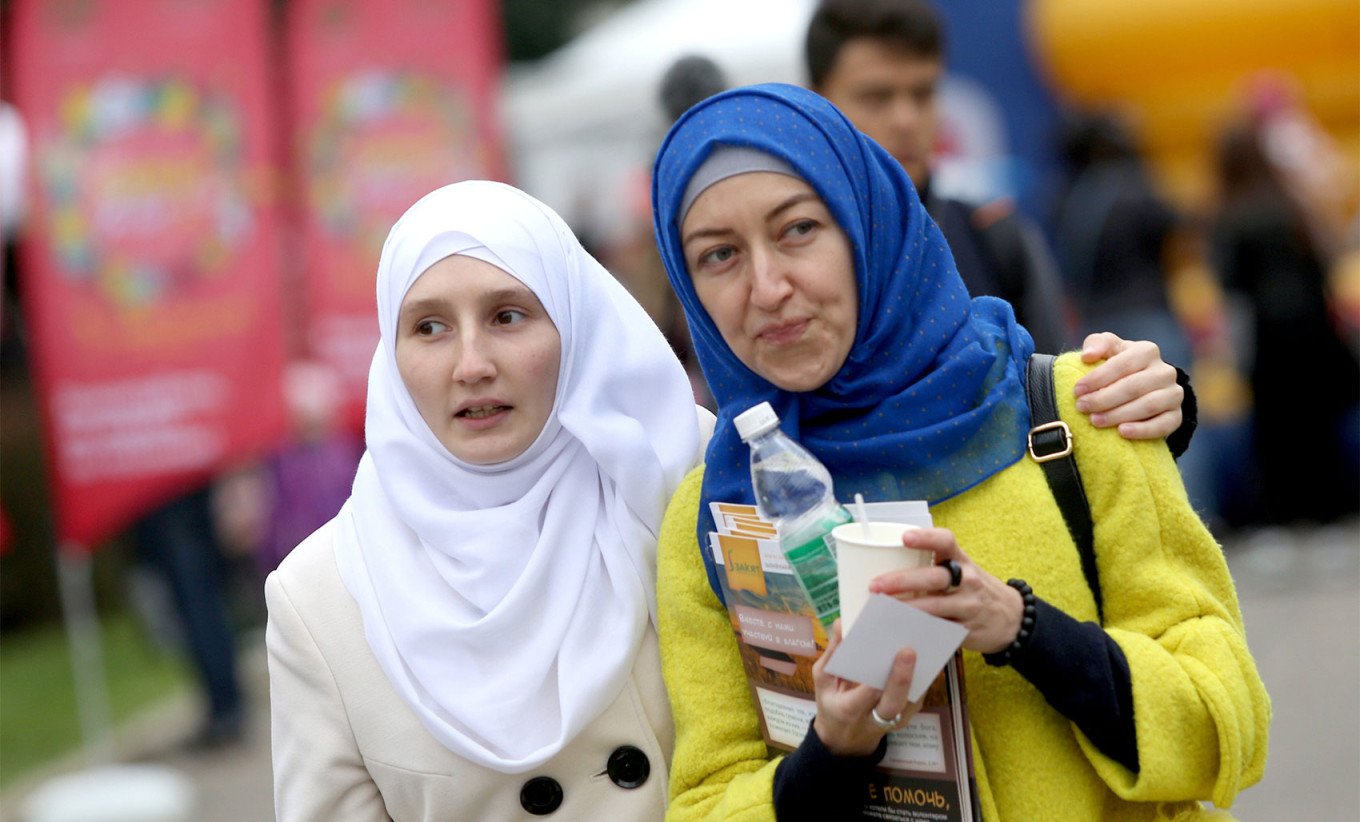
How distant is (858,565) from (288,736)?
1192 millimetres

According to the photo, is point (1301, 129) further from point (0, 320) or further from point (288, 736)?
point (288, 736)

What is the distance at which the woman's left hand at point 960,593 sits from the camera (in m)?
1.66

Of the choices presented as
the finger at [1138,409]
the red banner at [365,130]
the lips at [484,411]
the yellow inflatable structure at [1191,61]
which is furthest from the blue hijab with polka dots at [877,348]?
the yellow inflatable structure at [1191,61]

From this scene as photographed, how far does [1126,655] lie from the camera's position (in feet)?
6.13

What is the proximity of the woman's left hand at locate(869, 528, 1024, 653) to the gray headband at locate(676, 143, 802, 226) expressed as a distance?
612mm

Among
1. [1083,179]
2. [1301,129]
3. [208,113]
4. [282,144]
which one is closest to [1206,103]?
[1301,129]

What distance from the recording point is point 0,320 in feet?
21.6

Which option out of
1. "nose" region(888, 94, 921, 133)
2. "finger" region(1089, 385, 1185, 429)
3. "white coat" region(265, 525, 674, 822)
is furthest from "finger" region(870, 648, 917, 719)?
"nose" region(888, 94, 921, 133)

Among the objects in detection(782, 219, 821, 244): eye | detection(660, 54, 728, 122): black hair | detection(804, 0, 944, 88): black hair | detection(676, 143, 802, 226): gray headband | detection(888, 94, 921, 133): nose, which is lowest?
detection(782, 219, 821, 244): eye

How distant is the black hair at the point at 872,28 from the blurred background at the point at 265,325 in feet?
1.08

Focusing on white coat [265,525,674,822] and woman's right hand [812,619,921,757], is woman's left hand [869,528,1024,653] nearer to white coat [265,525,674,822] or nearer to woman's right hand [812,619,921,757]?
woman's right hand [812,619,921,757]

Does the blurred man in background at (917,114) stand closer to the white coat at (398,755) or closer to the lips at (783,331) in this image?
the lips at (783,331)

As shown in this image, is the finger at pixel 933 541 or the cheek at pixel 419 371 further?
the cheek at pixel 419 371

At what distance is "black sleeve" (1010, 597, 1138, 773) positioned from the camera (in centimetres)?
180
